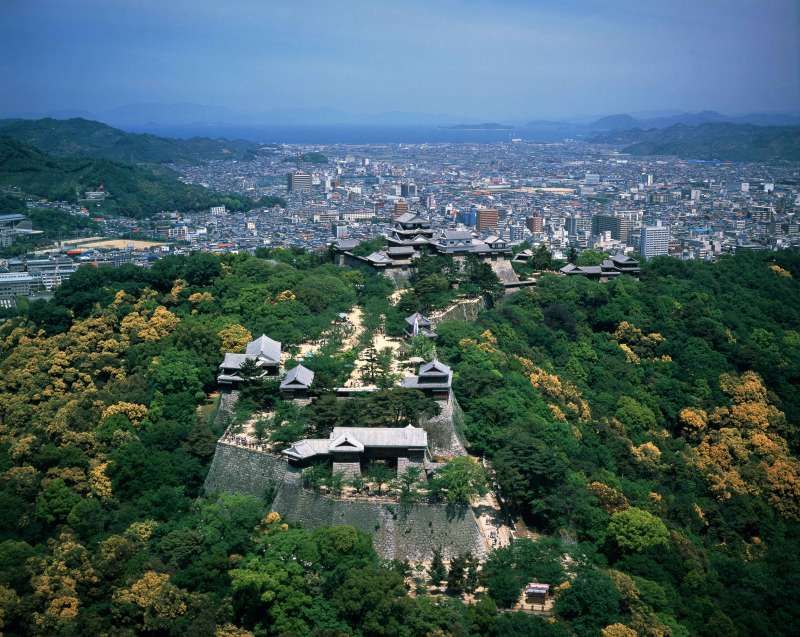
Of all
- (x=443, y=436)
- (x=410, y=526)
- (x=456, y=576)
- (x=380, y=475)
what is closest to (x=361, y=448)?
(x=380, y=475)

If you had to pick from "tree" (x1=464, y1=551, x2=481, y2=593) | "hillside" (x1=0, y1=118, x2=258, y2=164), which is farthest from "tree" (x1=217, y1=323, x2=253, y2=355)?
"hillside" (x1=0, y1=118, x2=258, y2=164)

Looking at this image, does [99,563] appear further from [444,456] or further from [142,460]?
[444,456]

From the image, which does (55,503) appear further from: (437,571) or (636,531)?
(636,531)

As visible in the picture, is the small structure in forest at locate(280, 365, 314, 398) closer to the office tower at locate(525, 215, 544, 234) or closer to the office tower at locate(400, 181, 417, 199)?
the office tower at locate(525, 215, 544, 234)

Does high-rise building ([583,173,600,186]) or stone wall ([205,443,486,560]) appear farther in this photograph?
high-rise building ([583,173,600,186])

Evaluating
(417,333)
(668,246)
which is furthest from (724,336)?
(668,246)

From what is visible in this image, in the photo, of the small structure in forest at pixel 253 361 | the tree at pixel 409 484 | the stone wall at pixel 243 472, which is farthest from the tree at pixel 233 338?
the tree at pixel 409 484
